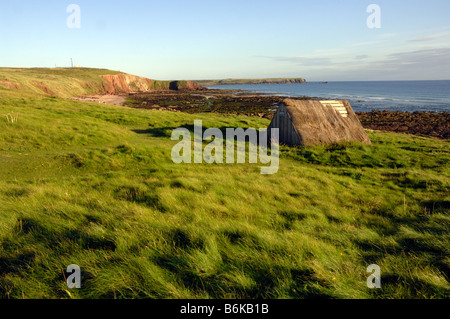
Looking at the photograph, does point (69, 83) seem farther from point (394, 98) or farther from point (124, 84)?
point (394, 98)

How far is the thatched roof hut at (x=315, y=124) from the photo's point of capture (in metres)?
15.9

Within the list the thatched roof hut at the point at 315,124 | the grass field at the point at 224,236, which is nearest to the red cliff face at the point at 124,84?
the thatched roof hut at the point at 315,124

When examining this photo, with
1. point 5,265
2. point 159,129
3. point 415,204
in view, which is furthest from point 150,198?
point 159,129

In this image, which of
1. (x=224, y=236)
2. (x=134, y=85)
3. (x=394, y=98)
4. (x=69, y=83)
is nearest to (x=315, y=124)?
(x=224, y=236)

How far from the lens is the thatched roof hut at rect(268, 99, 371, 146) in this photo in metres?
15.9

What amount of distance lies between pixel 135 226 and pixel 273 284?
2344mm

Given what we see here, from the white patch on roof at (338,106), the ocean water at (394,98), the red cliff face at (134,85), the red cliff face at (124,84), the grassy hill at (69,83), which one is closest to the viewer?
the white patch on roof at (338,106)

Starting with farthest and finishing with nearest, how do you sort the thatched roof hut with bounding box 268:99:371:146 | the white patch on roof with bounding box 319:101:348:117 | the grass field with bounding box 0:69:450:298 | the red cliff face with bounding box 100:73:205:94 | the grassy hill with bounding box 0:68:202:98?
the red cliff face with bounding box 100:73:205:94
the grassy hill with bounding box 0:68:202:98
the white patch on roof with bounding box 319:101:348:117
the thatched roof hut with bounding box 268:99:371:146
the grass field with bounding box 0:69:450:298

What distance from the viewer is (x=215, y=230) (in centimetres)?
394

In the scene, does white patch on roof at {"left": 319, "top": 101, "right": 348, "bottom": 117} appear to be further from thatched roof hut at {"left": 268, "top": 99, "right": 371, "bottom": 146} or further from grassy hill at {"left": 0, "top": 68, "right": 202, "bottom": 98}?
grassy hill at {"left": 0, "top": 68, "right": 202, "bottom": 98}

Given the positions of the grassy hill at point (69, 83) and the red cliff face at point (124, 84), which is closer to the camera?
the grassy hill at point (69, 83)

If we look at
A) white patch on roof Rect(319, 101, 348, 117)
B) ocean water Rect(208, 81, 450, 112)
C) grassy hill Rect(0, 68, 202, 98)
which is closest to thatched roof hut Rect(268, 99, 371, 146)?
white patch on roof Rect(319, 101, 348, 117)

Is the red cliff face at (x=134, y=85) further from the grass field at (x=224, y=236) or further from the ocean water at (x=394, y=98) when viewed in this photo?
the grass field at (x=224, y=236)
